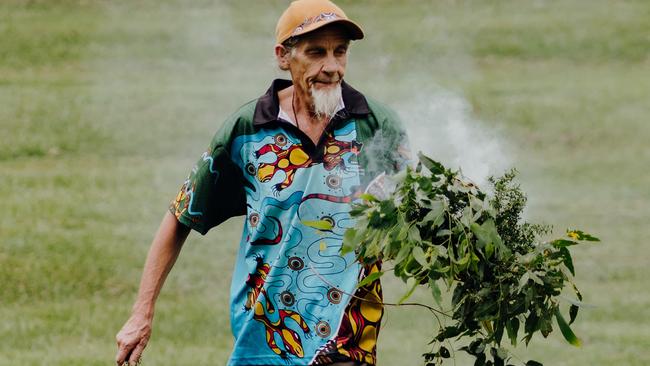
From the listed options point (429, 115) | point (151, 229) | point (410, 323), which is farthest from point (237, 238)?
point (429, 115)

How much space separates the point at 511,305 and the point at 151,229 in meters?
7.94

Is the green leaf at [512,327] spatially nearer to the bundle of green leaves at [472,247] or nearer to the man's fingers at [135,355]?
the bundle of green leaves at [472,247]

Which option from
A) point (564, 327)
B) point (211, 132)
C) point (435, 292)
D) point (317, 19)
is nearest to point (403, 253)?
point (435, 292)

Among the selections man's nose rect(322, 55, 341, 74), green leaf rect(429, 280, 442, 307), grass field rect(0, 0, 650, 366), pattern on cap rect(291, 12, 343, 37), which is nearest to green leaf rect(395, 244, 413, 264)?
green leaf rect(429, 280, 442, 307)

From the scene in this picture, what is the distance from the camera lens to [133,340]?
522 cm

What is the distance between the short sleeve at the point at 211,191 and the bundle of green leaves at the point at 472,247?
28.0 inches

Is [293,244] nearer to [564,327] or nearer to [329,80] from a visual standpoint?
[329,80]

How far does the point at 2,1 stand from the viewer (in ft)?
67.1

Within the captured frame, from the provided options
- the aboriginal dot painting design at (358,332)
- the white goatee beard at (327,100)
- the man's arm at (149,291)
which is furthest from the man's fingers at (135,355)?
the white goatee beard at (327,100)

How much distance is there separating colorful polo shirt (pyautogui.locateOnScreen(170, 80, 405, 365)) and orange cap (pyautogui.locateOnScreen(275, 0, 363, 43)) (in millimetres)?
227

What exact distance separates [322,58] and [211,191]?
Answer: 63 centimetres

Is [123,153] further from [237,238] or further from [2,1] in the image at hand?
[2,1]

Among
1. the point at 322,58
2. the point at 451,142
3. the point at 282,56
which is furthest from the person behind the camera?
the point at 451,142

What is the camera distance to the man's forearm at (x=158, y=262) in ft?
17.4
